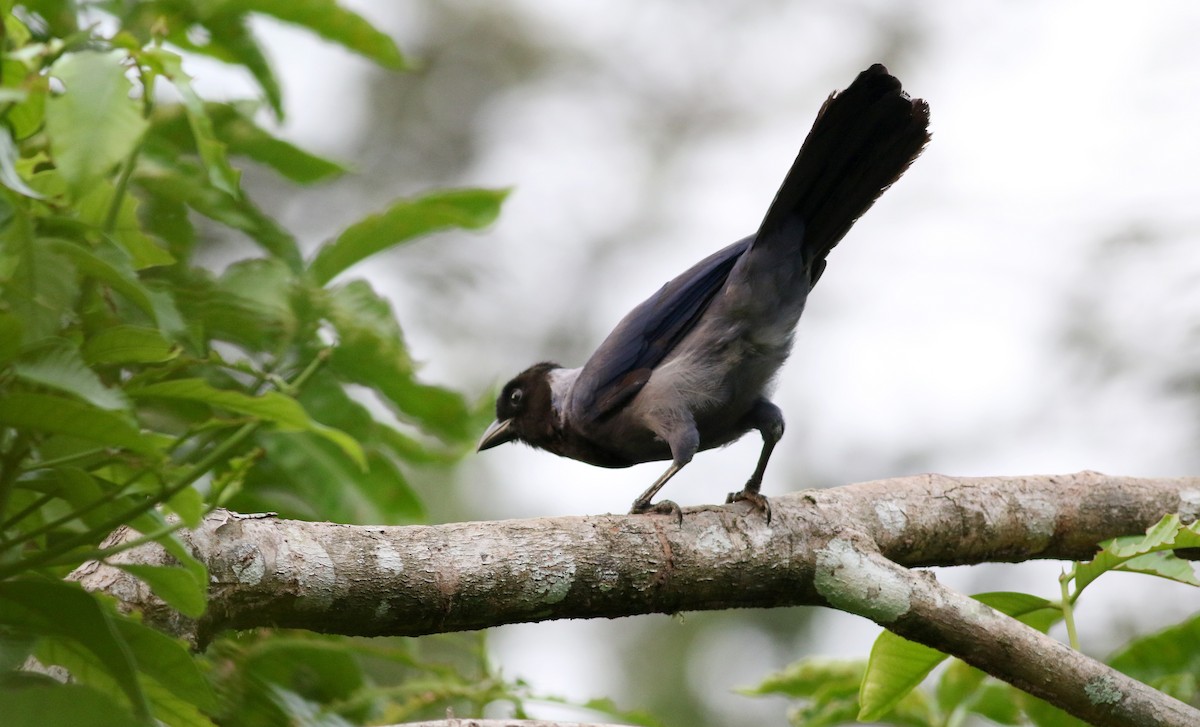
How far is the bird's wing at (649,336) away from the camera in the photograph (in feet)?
13.6

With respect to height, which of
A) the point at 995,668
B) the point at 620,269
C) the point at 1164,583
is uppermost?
the point at 620,269

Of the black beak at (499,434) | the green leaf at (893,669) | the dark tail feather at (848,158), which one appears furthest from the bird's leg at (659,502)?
the black beak at (499,434)

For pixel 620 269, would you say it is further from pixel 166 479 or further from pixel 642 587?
pixel 166 479

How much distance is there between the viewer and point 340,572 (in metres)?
2.24

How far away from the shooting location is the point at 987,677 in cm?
316

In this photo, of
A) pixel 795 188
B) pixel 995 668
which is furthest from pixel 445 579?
pixel 795 188

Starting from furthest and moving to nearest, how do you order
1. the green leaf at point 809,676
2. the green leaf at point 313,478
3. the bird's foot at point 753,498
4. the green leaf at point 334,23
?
the green leaf at point 809,676
the green leaf at point 334,23
the green leaf at point 313,478
the bird's foot at point 753,498

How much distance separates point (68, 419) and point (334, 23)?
1916mm

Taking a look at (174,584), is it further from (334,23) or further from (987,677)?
(987,677)

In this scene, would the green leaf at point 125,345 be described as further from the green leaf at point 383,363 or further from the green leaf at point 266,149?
the green leaf at point 266,149

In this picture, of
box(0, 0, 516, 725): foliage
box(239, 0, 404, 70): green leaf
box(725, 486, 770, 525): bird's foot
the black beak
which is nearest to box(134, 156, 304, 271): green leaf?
box(0, 0, 516, 725): foliage

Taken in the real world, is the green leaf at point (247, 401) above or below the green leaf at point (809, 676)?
below

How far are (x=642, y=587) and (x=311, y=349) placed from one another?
1.08 metres

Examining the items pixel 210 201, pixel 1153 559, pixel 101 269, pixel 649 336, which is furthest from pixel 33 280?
pixel 649 336
